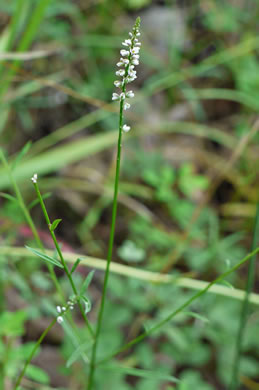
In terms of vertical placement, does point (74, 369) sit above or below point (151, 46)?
below

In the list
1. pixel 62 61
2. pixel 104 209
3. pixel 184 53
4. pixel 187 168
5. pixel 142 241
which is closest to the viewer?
pixel 142 241

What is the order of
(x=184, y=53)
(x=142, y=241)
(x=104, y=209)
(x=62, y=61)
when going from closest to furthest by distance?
(x=142, y=241)
(x=104, y=209)
(x=62, y=61)
(x=184, y=53)

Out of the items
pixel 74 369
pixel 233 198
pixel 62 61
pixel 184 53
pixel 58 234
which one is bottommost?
pixel 74 369

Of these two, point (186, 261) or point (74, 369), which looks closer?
point (74, 369)

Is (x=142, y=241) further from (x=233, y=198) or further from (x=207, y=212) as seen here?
(x=233, y=198)

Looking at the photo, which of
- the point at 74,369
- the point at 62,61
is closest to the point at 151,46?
the point at 62,61

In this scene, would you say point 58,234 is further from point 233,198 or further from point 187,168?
point 233,198
